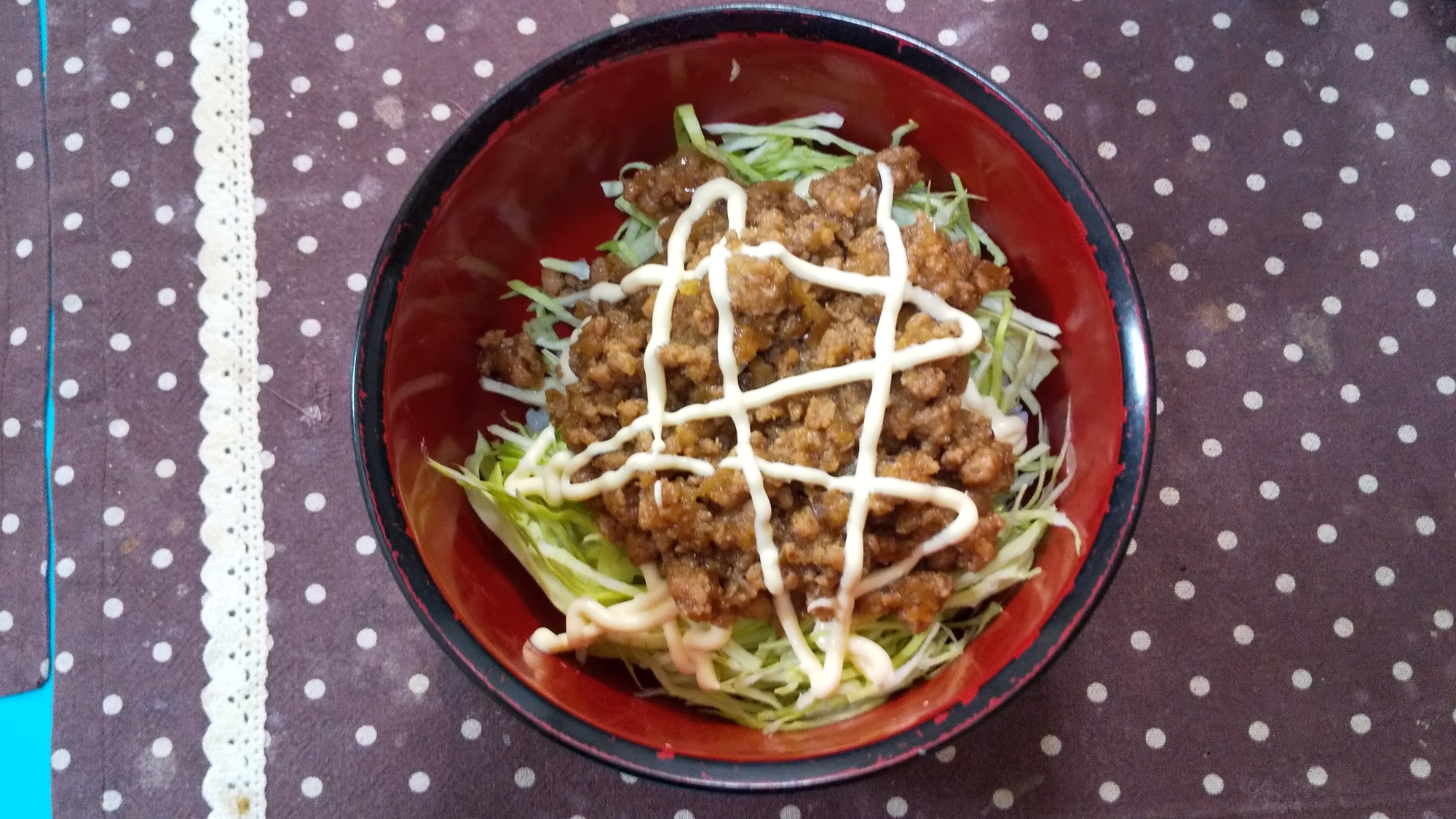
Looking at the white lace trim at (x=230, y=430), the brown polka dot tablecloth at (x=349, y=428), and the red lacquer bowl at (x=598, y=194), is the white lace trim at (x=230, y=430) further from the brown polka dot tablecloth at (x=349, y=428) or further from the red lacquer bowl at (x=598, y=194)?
the red lacquer bowl at (x=598, y=194)

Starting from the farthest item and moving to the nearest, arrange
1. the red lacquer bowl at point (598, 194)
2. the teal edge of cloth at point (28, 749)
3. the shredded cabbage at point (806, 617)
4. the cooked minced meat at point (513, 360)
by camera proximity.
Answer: the teal edge of cloth at point (28, 749) < the cooked minced meat at point (513, 360) < the shredded cabbage at point (806, 617) < the red lacquer bowl at point (598, 194)

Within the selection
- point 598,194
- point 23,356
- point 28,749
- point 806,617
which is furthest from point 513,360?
point 28,749

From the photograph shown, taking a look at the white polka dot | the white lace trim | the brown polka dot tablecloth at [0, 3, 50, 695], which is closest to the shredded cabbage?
the white polka dot

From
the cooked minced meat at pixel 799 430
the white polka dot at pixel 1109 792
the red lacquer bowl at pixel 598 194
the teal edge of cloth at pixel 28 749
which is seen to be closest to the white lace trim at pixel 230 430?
the teal edge of cloth at pixel 28 749

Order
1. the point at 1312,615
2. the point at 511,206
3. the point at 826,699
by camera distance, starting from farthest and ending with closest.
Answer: the point at 1312,615, the point at 511,206, the point at 826,699

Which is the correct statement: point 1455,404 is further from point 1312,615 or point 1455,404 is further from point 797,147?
point 797,147

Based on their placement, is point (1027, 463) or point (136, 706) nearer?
point (1027, 463)

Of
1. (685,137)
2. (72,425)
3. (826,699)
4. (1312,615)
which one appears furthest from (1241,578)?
(72,425)

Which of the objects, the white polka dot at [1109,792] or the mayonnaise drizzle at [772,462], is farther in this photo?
the white polka dot at [1109,792]
